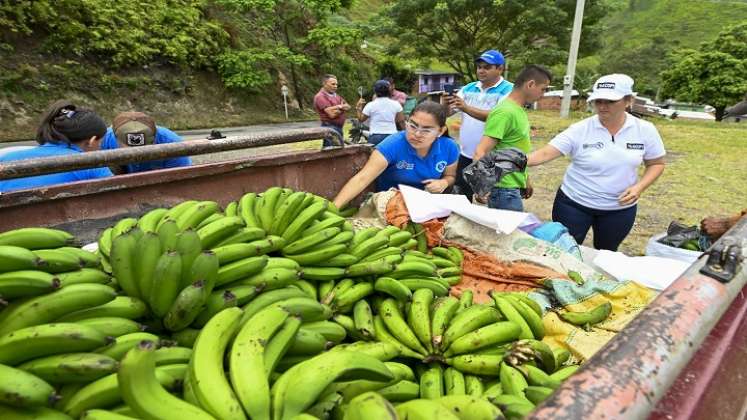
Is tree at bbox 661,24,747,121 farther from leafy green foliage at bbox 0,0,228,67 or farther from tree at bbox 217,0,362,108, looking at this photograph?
leafy green foliage at bbox 0,0,228,67

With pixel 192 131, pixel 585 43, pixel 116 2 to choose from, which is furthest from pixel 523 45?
pixel 116 2

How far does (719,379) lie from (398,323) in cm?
93

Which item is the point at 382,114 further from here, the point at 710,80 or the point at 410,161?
the point at 710,80

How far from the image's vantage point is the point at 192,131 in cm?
1628

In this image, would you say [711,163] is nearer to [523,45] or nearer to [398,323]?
[398,323]

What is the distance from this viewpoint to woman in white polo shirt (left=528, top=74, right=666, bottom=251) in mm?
3043

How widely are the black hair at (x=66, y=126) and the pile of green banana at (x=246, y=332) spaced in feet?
6.43

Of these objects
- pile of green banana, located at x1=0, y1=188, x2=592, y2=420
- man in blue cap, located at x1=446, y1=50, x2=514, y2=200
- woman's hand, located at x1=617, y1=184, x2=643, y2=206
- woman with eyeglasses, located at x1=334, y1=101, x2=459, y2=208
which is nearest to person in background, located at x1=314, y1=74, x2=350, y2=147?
man in blue cap, located at x1=446, y1=50, x2=514, y2=200

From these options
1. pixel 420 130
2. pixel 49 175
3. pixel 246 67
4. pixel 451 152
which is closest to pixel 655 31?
pixel 246 67

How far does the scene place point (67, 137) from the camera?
10.2 feet

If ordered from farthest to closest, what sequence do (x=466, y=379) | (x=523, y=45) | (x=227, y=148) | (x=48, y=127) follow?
(x=523, y=45), (x=48, y=127), (x=227, y=148), (x=466, y=379)

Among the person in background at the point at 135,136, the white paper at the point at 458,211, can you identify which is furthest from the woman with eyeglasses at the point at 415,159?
the person in background at the point at 135,136

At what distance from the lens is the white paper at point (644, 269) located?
94.7 inches

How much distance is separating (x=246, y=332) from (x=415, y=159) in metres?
2.46
